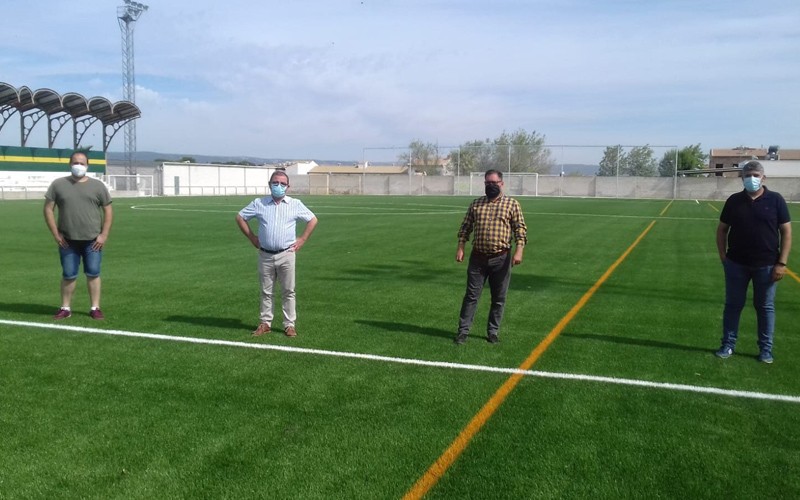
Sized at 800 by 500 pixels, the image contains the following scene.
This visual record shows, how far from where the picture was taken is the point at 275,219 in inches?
300

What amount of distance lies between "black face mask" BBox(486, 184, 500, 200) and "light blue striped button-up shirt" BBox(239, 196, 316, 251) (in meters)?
1.94

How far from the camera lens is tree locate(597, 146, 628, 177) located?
68.8 meters

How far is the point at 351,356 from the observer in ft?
22.9

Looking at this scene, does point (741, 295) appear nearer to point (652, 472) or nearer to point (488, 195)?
point (488, 195)

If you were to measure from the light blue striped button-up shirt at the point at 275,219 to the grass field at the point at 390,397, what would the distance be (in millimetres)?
1074

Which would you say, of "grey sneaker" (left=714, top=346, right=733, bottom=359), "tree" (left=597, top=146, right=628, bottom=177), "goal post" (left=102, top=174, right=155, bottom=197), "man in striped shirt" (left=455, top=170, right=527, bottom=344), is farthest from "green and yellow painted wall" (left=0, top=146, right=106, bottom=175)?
"grey sneaker" (left=714, top=346, right=733, bottom=359)

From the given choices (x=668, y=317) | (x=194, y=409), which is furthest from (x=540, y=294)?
(x=194, y=409)

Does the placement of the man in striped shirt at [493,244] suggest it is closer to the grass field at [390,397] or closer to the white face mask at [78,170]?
the grass field at [390,397]

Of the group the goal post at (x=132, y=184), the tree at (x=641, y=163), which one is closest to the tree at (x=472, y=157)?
the tree at (x=641, y=163)

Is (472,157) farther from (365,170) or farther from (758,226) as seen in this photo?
(758,226)

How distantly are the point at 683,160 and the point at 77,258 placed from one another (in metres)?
87.6

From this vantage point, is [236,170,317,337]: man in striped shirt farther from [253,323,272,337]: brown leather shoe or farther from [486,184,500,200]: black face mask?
[486,184,500,200]: black face mask

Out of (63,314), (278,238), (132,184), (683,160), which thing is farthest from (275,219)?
(683,160)

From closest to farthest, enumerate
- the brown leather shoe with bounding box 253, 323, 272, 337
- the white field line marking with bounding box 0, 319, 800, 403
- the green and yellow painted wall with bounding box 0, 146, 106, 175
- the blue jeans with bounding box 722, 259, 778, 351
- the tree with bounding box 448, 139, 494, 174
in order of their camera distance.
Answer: the white field line marking with bounding box 0, 319, 800, 403 → the blue jeans with bounding box 722, 259, 778, 351 → the brown leather shoe with bounding box 253, 323, 272, 337 → the green and yellow painted wall with bounding box 0, 146, 106, 175 → the tree with bounding box 448, 139, 494, 174
